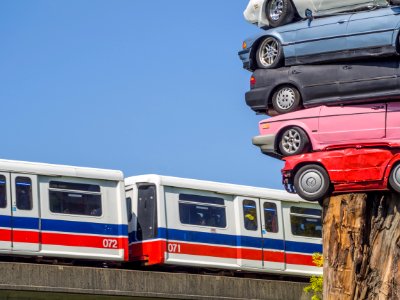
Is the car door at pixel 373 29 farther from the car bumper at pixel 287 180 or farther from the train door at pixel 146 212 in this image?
the train door at pixel 146 212

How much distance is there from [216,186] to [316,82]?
7296 millimetres

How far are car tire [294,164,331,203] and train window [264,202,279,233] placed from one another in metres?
7.82

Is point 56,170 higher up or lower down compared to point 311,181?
higher up

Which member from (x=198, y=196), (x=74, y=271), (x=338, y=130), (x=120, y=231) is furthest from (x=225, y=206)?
(x=338, y=130)

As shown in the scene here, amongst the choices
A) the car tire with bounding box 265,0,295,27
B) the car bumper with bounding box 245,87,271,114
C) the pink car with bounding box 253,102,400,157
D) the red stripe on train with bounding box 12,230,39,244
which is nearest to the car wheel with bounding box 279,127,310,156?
the pink car with bounding box 253,102,400,157

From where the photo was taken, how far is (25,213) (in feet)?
78.0

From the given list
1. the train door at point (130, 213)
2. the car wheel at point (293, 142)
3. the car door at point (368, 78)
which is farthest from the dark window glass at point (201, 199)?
the car door at point (368, 78)

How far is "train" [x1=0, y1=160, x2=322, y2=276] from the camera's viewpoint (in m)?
23.9

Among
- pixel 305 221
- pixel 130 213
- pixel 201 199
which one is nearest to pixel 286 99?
pixel 201 199

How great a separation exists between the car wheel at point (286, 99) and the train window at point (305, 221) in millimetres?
8172

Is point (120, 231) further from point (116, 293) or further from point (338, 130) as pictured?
point (338, 130)

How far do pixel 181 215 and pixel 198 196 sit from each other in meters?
0.68

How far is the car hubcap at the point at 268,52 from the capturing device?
20750mm

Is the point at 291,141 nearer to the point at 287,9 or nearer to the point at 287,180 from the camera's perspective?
the point at 287,180
